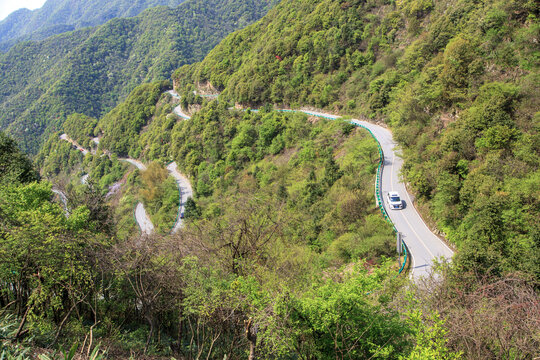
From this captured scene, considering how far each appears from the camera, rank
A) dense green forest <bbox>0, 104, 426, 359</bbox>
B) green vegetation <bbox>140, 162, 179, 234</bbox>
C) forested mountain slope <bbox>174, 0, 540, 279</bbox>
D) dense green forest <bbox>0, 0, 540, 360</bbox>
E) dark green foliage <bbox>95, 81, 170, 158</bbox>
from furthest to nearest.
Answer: dark green foliage <bbox>95, 81, 170, 158</bbox>
green vegetation <bbox>140, 162, 179, 234</bbox>
forested mountain slope <bbox>174, 0, 540, 279</bbox>
dense green forest <bbox>0, 0, 540, 360</bbox>
dense green forest <bbox>0, 104, 426, 359</bbox>

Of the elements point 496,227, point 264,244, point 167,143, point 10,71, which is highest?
point 10,71

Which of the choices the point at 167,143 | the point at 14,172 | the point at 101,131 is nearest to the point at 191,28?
the point at 101,131

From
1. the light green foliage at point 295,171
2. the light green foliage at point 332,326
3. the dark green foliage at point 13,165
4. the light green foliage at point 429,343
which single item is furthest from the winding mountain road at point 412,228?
the dark green foliage at point 13,165

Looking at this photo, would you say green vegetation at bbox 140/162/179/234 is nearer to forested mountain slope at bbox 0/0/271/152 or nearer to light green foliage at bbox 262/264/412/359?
light green foliage at bbox 262/264/412/359

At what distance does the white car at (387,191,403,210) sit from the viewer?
902 inches

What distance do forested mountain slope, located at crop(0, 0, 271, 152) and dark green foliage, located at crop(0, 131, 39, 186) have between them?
10514 centimetres

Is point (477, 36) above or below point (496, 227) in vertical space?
above

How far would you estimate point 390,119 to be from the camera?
35531 millimetres

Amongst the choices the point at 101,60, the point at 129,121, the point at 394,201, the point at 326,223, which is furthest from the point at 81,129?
the point at 394,201

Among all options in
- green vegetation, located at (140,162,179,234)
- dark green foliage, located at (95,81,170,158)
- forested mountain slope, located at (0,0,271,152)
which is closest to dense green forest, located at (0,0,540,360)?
green vegetation, located at (140,162,179,234)

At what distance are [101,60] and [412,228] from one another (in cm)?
16828

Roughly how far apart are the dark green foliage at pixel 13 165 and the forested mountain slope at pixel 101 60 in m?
105

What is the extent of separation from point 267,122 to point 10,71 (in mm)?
167282

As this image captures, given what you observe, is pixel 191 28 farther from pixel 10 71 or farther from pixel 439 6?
pixel 439 6
